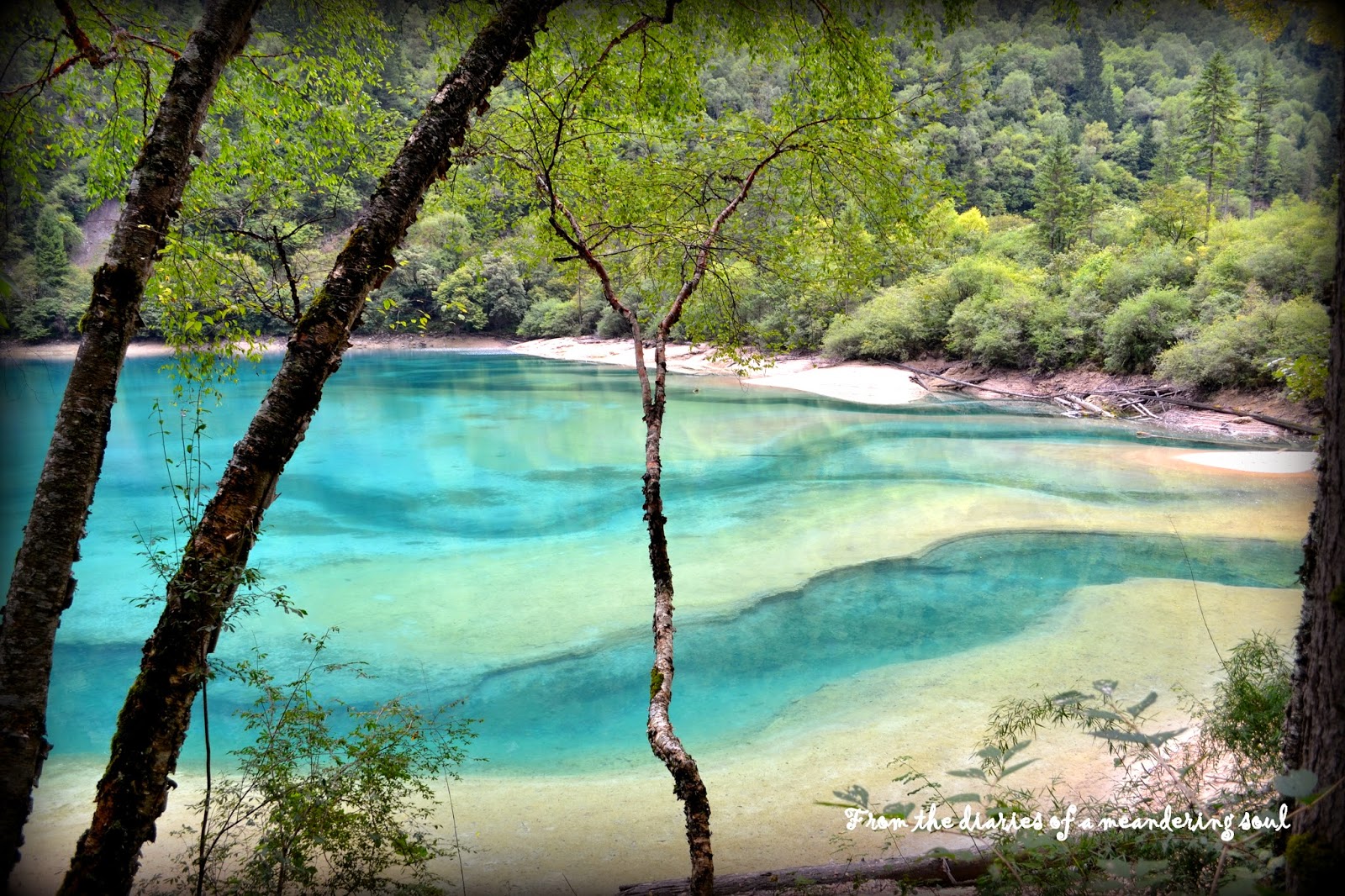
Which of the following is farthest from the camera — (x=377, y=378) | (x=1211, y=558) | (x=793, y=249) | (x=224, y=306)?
(x=377, y=378)

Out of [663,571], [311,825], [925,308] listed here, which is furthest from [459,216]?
[925,308]

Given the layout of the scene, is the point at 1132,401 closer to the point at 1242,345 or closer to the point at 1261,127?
the point at 1242,345

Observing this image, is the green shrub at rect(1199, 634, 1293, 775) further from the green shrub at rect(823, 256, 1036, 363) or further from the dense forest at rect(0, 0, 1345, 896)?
the green shrub at rect(823, 256, 1036, 363)

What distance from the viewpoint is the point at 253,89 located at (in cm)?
422

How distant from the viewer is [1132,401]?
71.9ft

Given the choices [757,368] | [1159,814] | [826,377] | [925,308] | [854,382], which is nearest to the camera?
[1159,814]

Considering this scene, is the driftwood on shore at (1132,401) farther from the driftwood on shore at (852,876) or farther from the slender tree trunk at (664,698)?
the slender tree trunk at (664,698)

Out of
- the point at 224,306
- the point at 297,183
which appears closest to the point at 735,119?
the point at 297,183

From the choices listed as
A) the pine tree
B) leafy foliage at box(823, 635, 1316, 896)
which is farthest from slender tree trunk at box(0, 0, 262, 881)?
the pine tree

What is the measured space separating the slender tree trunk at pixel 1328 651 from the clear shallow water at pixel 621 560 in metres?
3.77

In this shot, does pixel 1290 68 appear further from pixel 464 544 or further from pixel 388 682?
pixel 388 682

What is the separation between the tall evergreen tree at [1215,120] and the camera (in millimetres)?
39875

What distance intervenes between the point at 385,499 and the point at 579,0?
12315mm

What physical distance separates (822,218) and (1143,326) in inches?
881
